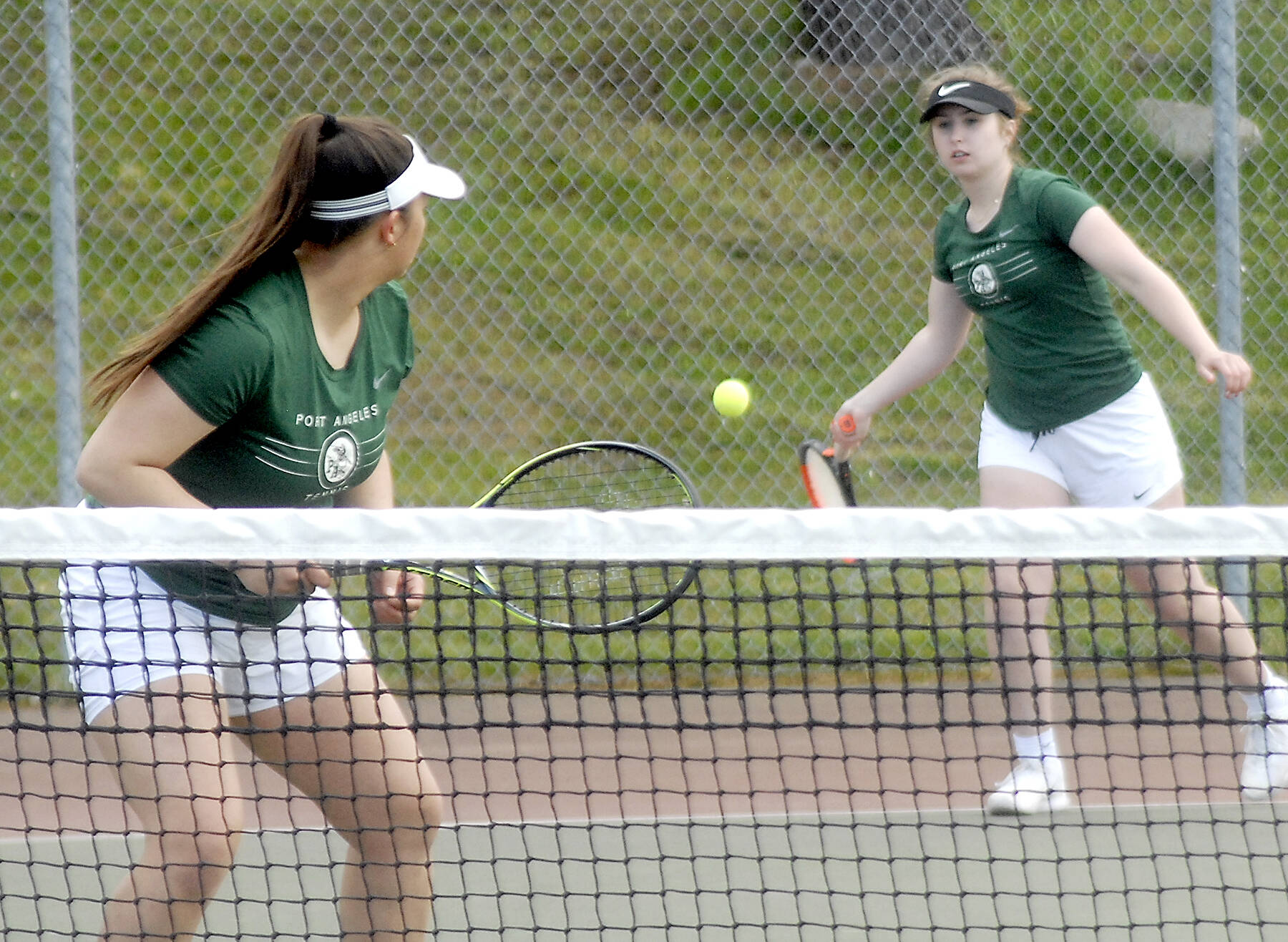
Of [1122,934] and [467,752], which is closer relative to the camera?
[1122,934]

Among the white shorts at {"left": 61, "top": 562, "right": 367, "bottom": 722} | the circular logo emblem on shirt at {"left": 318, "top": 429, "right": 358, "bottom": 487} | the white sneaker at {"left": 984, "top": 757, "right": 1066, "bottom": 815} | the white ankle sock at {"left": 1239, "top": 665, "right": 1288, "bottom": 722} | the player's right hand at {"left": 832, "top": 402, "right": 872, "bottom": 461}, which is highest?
the circular logo emblem on shirt at {"left": 318, "top": 429, "right": 358, "bottom": 487}

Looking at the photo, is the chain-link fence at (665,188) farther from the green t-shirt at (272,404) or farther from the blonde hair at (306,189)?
the blonde hair at (306,189)

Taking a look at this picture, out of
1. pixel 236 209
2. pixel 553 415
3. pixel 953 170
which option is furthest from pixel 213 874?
pixel 236 209

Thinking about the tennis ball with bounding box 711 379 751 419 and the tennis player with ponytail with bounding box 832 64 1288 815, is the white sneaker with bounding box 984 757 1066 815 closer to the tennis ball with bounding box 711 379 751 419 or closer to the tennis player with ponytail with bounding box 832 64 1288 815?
the tennis player with ponytail with bounding box 832 64 1288 815

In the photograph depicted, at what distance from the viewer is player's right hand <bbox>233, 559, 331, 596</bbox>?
1.97 m

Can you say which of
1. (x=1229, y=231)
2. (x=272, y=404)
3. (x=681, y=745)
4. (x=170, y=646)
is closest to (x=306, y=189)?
(x=272, y=404)

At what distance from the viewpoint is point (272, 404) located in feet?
6.48

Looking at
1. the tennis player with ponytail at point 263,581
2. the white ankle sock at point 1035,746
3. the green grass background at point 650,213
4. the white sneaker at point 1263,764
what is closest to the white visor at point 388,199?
the tennis player with ponytail at point 263,581

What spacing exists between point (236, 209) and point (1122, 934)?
16.7ft

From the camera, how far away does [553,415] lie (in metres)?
6.00

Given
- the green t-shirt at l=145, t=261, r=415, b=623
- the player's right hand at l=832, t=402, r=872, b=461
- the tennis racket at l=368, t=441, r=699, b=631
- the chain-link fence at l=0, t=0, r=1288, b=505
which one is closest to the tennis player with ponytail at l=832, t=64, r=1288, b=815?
the player's right hand at l=832, t=402, r=872, b=461

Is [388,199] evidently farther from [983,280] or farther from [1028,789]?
[1028,789]

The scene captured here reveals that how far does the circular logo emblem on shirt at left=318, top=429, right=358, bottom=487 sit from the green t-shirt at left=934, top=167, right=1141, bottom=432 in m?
1.56

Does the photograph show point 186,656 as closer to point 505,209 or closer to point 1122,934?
point 1122,934
